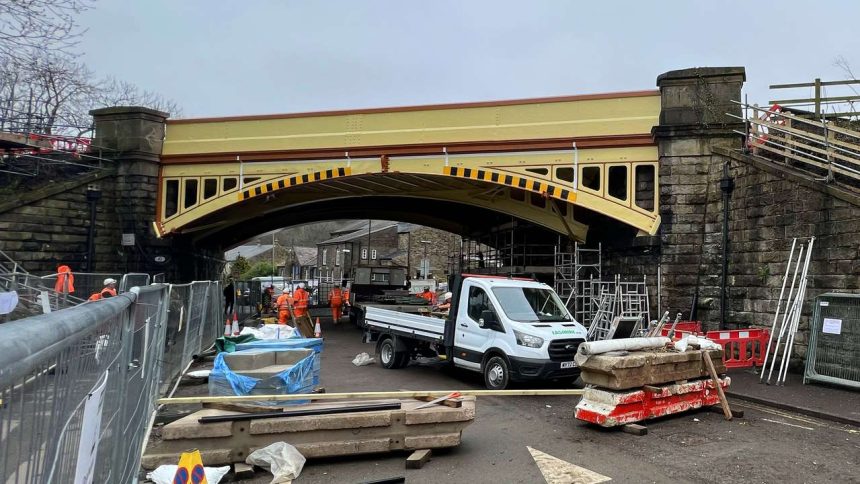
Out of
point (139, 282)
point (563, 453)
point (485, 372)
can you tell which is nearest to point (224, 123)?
point (139, 282)

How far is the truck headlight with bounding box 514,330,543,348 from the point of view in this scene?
1003 cm

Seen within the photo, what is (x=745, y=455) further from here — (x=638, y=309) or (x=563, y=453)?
(x=638, y=309)

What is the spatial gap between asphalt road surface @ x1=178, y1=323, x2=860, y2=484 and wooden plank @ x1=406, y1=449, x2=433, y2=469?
58mm

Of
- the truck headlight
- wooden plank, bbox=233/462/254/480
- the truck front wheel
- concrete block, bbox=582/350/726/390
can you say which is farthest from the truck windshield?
wooden plank, bbox=233/462/254/480

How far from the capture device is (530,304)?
37.3 feet

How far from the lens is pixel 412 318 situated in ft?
40.8

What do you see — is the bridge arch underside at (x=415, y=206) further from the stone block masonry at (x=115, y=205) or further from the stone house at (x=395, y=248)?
the stone house at (x=395, y=248)

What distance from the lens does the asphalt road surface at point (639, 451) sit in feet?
19.5

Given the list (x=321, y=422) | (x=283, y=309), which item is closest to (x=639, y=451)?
(x=321, y=422)

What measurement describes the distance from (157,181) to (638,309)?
16.6 m

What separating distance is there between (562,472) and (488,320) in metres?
4.86

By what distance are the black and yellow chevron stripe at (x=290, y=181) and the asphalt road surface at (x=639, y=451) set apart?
11.6 m

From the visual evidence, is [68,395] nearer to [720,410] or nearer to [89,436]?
[89,436]

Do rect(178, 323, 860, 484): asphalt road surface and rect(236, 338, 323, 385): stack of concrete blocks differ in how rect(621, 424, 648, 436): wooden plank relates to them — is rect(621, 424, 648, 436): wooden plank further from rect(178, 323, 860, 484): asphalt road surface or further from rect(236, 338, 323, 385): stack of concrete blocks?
rect(236, 338, 323, 385): stack of concrete blocks
